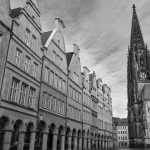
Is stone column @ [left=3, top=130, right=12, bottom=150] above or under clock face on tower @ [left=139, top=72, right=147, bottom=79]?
under

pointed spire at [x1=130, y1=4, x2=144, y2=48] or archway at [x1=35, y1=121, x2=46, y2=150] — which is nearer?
archway at [x1=35, y1=121, x2=46, y2=150]

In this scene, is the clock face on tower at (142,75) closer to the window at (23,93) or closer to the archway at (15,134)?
the archway at (15,134)

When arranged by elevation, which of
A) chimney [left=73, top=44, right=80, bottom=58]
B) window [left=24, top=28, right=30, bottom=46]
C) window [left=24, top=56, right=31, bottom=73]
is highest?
chimney [left=73, top=44, right=80, bottom=58]

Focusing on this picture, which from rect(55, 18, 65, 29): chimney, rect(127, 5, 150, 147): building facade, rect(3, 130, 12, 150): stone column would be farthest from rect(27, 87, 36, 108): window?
rect(127, 5, 150, 147): building facade

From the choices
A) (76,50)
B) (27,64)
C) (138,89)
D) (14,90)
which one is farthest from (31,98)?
(138,89)

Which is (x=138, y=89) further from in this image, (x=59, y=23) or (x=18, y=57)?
(x=18, y=57)

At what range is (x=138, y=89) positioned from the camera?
93250 millimetres

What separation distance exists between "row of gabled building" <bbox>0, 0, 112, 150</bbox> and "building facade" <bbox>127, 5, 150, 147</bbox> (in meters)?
40.9

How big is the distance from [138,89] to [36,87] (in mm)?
76405

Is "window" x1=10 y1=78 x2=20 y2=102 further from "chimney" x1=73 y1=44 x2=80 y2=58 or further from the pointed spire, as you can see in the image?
the pointed spire

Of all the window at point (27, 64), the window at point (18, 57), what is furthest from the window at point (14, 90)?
the window at point (27, 64)

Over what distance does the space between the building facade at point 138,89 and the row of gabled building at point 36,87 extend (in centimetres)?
4090

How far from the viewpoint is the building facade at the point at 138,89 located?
7781 cm

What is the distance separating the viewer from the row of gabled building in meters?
19.1
